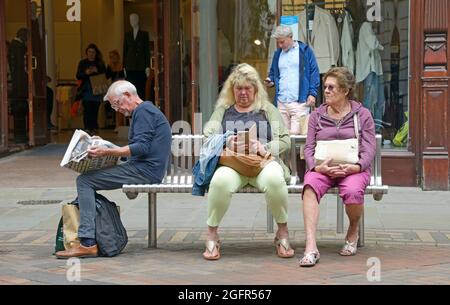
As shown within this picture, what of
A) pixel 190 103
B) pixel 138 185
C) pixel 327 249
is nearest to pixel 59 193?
pixel 190 103

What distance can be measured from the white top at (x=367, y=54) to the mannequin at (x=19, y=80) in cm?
609

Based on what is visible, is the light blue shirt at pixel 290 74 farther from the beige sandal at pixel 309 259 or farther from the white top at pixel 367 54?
the beige sandal at pixel 309 259

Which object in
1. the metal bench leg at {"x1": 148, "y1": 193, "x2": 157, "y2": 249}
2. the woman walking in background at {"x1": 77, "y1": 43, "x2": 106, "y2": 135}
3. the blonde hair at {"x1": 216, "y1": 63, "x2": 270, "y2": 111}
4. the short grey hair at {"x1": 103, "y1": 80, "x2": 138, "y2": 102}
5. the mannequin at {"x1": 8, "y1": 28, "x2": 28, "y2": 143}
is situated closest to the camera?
the blonde hair at {"x1": 216, "y1": 63, "x2": 270, "y2": 111}

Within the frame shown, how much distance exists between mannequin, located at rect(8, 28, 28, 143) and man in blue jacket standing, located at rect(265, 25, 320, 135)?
5.80m

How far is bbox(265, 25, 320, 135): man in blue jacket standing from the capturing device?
32.4 feet

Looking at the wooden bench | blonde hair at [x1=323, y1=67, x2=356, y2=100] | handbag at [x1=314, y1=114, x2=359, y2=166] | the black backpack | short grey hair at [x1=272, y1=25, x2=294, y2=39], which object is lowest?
the black backpack

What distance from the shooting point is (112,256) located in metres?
6.59

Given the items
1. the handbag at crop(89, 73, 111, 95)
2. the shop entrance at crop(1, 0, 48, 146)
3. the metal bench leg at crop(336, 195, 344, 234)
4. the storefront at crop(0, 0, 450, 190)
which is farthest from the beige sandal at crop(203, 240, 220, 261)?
the handbag at crop(89, 73, 111, 95)

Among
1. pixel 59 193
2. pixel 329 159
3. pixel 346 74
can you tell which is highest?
pixel 346 74

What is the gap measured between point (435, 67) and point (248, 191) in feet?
14.1

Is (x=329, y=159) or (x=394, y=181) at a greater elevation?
(x=329, y=159)

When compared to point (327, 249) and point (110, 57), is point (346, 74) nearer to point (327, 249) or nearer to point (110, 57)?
point (327, 249)

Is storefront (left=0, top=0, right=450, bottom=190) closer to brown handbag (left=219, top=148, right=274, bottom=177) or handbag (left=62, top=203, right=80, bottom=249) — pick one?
brown handbag (left=219, top=148, right=274, bottom=177)

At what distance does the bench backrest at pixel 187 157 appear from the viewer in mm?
7012
